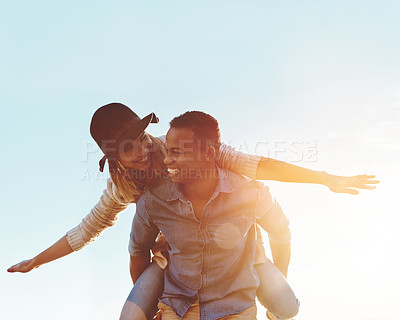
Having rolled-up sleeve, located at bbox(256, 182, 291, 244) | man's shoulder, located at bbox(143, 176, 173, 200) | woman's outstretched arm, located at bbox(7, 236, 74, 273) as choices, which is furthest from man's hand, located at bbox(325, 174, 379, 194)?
woman's outstretched arm, located at bbox(7, 236, 74, 273)

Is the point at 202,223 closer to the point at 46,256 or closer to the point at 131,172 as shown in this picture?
the point at 131,172

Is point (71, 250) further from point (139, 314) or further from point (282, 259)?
point (282, 259)

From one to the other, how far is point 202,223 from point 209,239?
15 cm

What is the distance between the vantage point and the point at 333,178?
3947 mm

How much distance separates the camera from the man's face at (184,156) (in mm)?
3924

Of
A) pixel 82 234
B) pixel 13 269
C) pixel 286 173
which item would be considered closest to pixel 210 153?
pixel 286 173

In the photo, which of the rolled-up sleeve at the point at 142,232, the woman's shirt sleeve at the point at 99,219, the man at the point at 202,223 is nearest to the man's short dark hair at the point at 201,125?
the man at the point at 202,223

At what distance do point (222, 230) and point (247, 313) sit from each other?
79 cm

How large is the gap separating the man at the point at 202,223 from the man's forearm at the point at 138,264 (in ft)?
0.81

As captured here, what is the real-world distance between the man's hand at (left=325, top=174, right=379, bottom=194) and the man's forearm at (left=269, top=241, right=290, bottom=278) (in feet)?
3.51

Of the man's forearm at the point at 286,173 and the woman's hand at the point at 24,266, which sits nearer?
the man's forearm at the point at 286,173

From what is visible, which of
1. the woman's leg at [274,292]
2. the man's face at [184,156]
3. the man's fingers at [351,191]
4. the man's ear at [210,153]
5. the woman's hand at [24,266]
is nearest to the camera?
the man's fingers at [351,191]

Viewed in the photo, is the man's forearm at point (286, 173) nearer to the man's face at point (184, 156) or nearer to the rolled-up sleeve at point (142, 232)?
the man's face at point (184, 156)

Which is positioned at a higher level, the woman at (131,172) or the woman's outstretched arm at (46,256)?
the woman at (131,172)
